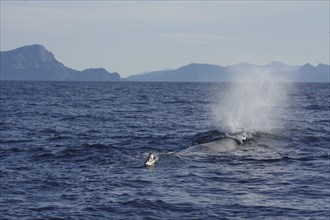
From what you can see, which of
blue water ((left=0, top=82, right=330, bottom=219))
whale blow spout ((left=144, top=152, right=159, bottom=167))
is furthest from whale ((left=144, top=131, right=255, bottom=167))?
blue water ((left=0, top=82, right=330, bottom=219))

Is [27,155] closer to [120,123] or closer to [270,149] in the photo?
[270,149]

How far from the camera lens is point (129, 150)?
30.9 m

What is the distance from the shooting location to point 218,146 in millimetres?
31438

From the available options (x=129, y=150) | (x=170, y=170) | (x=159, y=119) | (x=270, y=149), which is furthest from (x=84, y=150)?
(x=159, y=119)

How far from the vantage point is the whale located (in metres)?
26.3

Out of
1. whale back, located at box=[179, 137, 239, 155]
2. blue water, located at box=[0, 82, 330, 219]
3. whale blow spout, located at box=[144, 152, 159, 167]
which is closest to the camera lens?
blue water, located at box=[0, 82, 330, 219]

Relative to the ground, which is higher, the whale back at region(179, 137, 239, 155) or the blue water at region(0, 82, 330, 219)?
the whale back at region(179, 137, 239, 155)

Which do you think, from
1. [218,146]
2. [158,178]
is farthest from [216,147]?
[158,178]

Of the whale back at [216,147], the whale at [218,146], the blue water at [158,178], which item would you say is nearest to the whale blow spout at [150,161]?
the whale at [218,146]

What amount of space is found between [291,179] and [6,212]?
11748mm

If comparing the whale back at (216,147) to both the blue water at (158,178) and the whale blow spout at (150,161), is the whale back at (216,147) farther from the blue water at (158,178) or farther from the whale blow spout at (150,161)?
the whale blow spout at (150,161)

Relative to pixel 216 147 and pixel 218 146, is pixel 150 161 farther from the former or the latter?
pixel 218 146

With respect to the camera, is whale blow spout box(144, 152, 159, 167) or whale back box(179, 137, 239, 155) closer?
whale blow spout box(144, 152, 159, 167)

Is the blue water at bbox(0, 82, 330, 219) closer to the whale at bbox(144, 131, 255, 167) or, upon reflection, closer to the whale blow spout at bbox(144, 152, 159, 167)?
the whale blow spout at bbox(144, 152, 159, 167)
